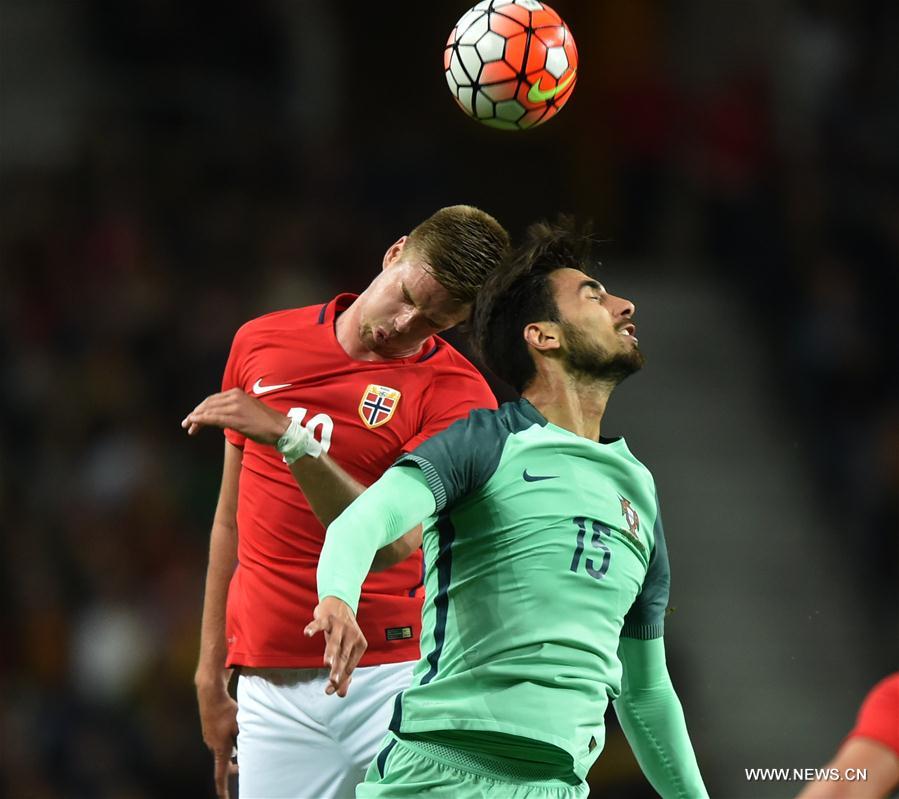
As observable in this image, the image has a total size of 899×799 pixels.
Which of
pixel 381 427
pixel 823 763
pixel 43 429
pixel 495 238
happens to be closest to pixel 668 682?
pixel 381 427

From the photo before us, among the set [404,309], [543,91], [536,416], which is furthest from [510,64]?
[536,416]

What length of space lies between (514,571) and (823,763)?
566 cm

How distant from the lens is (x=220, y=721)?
3.94 metres

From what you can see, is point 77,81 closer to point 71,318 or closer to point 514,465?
point 71,318

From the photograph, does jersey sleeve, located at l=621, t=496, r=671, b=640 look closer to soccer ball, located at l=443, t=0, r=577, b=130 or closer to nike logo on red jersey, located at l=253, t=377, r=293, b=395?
nike logo on red jersey, located at l=253, t=377, r=293, b=395

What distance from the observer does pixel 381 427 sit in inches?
145

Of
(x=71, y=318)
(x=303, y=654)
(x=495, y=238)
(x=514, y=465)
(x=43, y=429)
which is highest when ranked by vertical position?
(x=495, y=238)

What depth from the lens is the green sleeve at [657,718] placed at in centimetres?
328

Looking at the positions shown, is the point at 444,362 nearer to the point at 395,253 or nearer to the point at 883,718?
the point at 395,253

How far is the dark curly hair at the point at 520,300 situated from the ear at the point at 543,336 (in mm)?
18

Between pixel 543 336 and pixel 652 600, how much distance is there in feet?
2.14

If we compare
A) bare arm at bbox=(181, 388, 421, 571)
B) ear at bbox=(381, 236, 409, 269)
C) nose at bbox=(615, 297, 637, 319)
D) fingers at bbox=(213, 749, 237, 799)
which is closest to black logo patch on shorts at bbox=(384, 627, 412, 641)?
bare arm at bbox=(181, 388, 421, 571)

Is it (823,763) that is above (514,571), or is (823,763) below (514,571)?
below

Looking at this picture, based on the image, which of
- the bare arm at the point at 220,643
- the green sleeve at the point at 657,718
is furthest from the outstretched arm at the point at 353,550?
the bare arm at the point at 220,643
